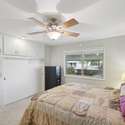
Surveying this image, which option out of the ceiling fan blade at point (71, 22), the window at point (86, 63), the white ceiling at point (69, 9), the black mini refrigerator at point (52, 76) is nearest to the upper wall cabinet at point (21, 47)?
the black mini refrigerator at point (52, 76)

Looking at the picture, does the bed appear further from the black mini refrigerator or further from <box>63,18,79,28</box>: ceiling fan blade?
the black mini refrigerator

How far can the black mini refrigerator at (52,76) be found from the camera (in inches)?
193

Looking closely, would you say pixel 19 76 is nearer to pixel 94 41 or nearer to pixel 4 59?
pixel 4 59

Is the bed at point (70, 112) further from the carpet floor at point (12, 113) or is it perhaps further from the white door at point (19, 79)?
the white door at point (19, 79)

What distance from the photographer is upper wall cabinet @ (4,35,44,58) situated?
3.74 m

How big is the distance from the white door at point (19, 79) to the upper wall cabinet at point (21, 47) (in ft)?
0.93

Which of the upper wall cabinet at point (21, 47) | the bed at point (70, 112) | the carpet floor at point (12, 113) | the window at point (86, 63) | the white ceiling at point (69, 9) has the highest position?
the white ceiling at point (69, 9)

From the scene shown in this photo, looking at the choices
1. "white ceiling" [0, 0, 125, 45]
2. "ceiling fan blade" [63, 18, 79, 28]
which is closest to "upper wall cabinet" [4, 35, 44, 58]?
"white ceiling" [0, 0, 125, 45]

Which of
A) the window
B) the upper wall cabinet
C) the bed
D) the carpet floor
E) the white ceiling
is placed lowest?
the carpet floor

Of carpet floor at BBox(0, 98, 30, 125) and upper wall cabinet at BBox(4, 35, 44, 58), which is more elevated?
upper wall cabinet at BBox(4, 35, 44, 58)

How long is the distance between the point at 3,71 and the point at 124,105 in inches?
137

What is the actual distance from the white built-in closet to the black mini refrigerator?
300 mm

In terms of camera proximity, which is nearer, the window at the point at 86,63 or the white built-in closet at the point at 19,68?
the white built-in closet at the point at 19,68

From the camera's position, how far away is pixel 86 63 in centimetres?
462
